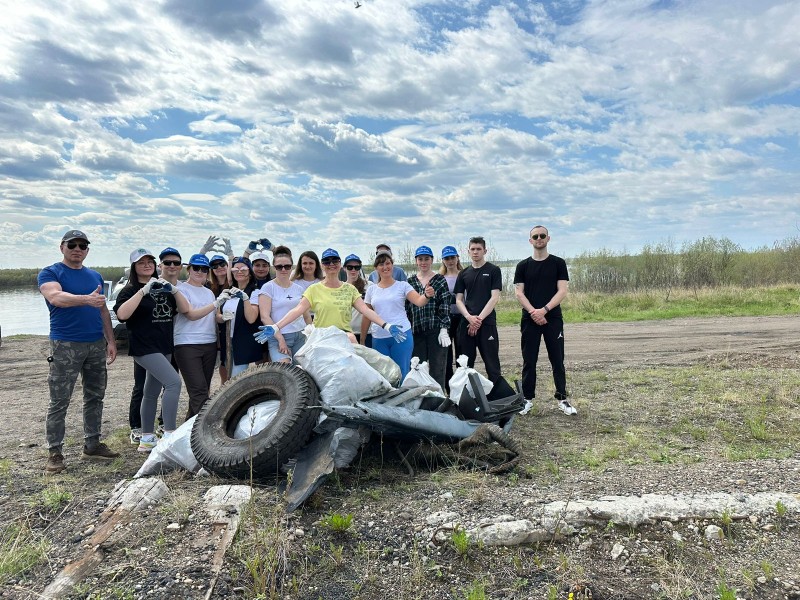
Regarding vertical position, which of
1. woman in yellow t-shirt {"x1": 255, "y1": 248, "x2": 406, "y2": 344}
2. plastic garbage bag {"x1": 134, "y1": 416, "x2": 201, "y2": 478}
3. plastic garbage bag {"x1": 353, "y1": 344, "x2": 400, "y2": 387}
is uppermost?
woman in yellow t-shirt {"x1": 255, "y1": 248, "x2": 406, "y2": 344}

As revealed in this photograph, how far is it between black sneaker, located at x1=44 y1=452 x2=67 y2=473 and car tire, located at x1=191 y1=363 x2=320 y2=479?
4.06 feet

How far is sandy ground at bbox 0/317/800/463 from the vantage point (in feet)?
20.7

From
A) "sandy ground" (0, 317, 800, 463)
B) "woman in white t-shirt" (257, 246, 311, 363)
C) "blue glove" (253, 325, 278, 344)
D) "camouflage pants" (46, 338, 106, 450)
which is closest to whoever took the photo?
"camouflage pants" (46, 338, 106, 450)

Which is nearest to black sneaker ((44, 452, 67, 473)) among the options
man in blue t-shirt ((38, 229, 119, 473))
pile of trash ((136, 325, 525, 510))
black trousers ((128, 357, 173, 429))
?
man in blue t-shirt ((38, 229, 119, 473))

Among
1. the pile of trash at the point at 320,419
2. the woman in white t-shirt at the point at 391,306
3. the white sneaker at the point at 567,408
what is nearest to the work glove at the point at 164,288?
the pile of trash at the point at 320,419

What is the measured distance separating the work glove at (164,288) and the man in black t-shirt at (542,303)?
3.39 meters

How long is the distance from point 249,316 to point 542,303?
3106 mm

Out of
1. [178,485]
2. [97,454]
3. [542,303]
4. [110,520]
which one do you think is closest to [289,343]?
[178,485]

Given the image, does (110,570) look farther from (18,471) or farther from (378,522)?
(18,471)

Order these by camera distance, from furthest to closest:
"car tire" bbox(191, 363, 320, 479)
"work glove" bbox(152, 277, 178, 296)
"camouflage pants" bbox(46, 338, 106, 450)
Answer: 1. "work glove" bbox(152, 277, 178, 296)
2. "camouflage pants" bbox(46, 338, 106, 450)
3. "car tire" bbox(191, 363, 320, 479)

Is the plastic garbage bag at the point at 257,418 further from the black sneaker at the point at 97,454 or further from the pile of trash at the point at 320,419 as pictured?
the black sneaker at the point at 97,454

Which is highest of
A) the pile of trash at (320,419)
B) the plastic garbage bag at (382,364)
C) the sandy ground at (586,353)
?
the plastic garbage bag at (382,364)

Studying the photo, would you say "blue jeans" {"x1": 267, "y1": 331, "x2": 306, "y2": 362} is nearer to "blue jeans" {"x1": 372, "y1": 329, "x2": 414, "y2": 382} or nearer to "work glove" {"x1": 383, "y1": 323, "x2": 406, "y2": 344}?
"blue jeans" {"x1": 372, "y1": 329, "x2": 414, "y2": 382}

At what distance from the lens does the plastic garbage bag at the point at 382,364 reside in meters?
4.70
